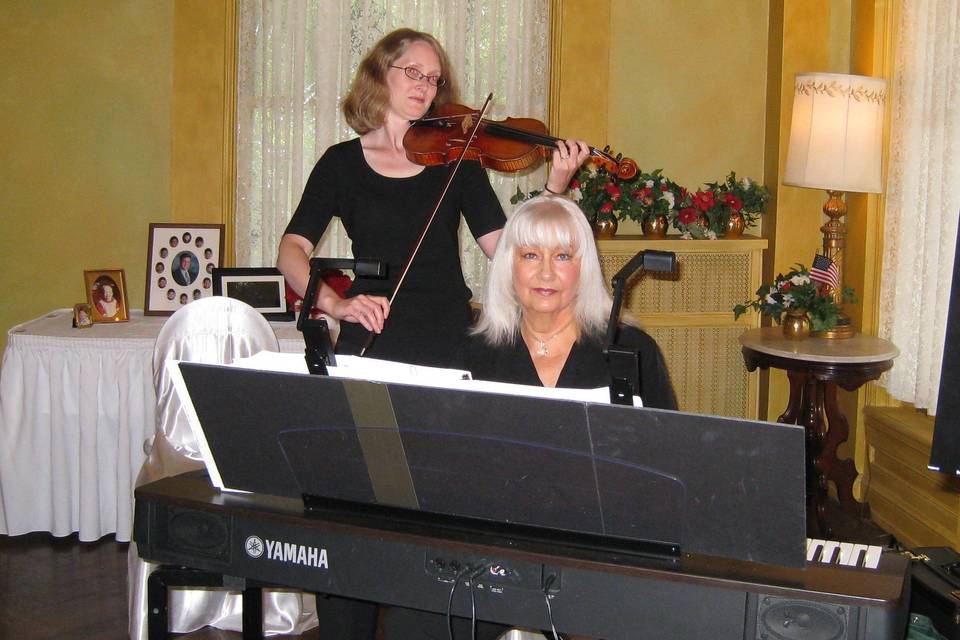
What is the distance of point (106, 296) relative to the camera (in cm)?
380

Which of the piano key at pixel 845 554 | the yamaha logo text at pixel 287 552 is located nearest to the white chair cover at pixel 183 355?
the yamaha logo text at pixel 287 552

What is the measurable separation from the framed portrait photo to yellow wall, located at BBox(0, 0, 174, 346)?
0.28 meters

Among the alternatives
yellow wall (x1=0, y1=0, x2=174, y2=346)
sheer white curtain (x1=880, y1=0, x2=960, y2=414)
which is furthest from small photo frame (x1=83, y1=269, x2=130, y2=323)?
sheer white curtain (x1=880, y1=0, x2=960, y2=414)

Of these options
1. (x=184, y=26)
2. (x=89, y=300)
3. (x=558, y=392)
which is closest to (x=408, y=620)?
(x=558, y=392)

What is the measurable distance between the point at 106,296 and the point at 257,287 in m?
0.55

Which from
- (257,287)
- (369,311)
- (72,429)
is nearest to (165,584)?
(369,311)

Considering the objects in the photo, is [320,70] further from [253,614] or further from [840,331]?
[253,614]

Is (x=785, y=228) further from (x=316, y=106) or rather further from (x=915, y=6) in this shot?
(x=316, y=106)

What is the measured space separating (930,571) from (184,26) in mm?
3421

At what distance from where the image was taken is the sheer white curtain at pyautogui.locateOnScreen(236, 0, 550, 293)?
4277 mm

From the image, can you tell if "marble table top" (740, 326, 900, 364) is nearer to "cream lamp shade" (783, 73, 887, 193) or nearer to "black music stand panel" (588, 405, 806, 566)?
"cream lamp shade" (783, 73, 887, 193)

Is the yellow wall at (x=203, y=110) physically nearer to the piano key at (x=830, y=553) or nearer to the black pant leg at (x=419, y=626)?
the black pant leg at (x=419, y=626)

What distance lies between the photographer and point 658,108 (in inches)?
174

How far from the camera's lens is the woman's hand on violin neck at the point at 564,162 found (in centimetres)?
230
